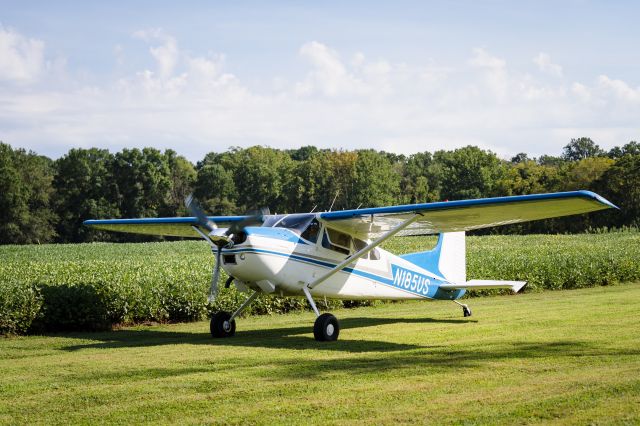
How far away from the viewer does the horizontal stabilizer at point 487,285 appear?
16.9m

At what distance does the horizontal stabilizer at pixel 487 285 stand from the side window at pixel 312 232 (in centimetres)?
433

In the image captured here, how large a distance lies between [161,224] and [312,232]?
4676 mm

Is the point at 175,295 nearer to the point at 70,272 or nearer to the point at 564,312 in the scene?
the point at 70,272

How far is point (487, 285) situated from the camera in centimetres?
1719

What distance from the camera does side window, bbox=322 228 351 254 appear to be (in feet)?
49.4

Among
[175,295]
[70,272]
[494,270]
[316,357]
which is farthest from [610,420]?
[494,270]

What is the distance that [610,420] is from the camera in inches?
280

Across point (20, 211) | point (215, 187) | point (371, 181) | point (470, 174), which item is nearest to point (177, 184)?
point (215, 187)

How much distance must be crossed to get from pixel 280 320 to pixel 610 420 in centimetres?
1246

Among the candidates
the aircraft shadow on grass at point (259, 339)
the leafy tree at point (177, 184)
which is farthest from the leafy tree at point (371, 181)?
the aircraft shadow on grass at point (259, 339)

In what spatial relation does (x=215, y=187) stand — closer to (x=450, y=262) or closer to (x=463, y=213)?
(x=450, y=262)

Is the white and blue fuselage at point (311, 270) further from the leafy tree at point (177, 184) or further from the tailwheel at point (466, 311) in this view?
the leafy tree at point (177, 184)

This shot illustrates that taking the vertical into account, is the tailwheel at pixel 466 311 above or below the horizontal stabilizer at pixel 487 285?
below

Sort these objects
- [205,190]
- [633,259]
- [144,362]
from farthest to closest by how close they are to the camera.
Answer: [205,190]
[633,259]
[144,362]
